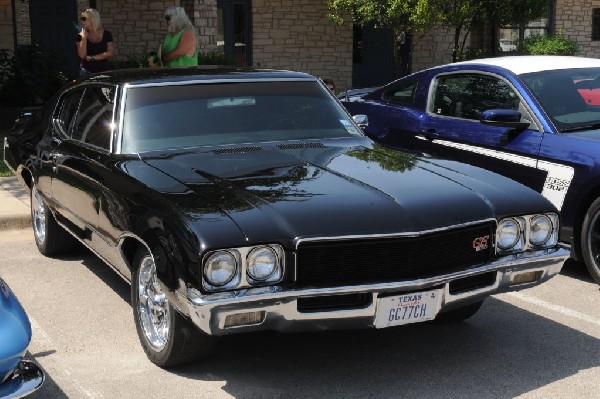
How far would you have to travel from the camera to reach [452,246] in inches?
165

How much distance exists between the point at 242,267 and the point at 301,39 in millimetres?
15279

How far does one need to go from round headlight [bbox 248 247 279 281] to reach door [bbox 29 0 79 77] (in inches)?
506

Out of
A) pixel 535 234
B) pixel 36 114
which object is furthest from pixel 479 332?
pixel 36 114

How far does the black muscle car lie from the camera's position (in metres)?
3.86

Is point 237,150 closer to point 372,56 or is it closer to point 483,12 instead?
point 483,12

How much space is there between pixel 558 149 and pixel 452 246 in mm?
2385

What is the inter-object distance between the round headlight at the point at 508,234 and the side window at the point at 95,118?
2395 millimetres

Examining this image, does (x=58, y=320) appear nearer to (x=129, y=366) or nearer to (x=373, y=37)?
(x=129, y=366)

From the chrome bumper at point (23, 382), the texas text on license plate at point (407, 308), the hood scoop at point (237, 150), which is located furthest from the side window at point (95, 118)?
the texas text on license plate at point (407, 308)

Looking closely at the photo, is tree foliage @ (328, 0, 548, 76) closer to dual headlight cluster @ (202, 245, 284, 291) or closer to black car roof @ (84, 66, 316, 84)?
black car roof @ (84, 66, 316, 84)

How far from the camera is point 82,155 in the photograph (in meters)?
5.46

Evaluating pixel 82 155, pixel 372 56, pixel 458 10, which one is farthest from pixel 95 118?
pixel 372 56

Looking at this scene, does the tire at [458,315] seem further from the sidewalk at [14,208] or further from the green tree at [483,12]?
the green tree at [483,12]

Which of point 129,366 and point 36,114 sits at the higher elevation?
point 36,114
